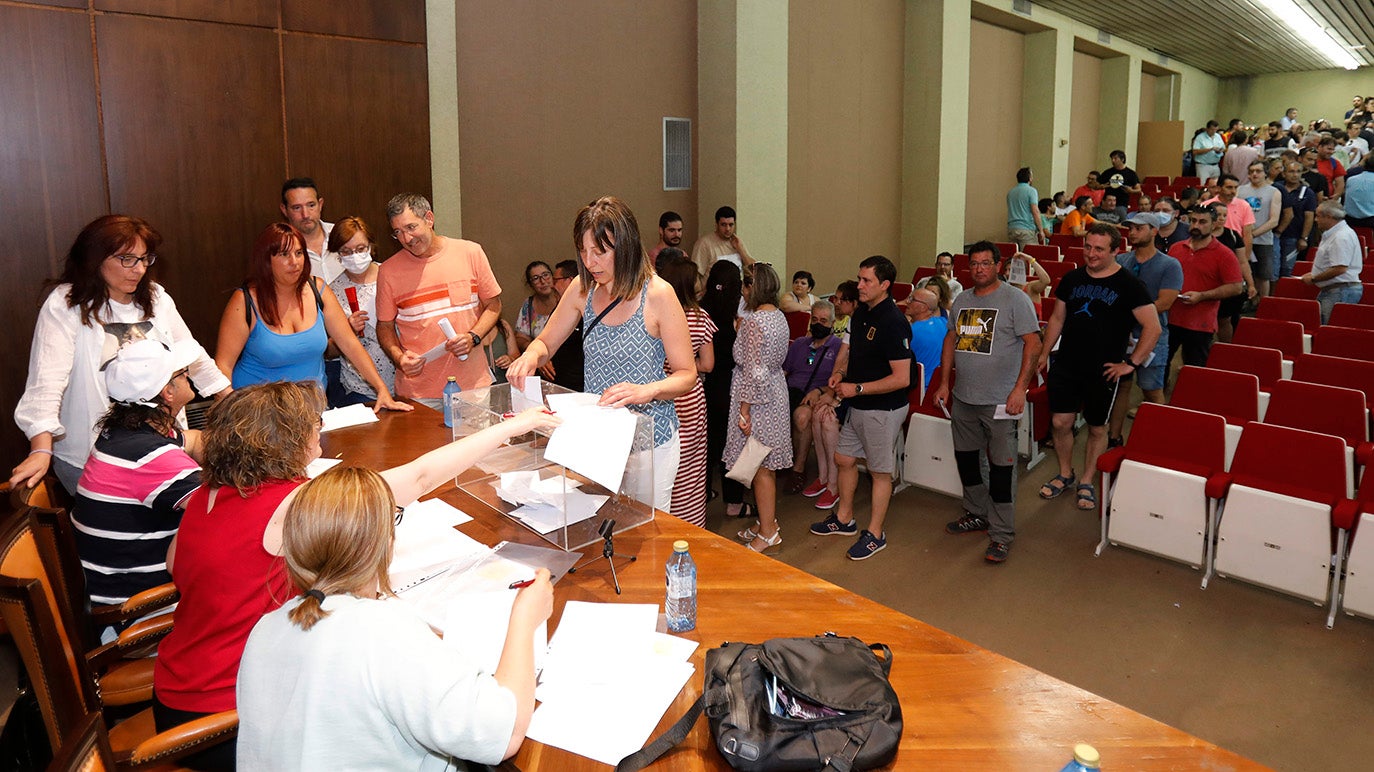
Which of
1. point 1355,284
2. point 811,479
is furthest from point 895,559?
point 1355,284

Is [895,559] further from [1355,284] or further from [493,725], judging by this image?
[1355,284]

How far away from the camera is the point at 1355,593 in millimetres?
3795

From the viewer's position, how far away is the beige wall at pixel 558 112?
658cm

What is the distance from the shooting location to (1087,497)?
5254mm

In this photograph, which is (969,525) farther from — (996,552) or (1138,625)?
(1138,625)

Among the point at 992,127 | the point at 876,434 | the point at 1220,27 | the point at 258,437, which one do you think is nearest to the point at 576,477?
the point at 258,437

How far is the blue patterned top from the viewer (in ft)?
9.65

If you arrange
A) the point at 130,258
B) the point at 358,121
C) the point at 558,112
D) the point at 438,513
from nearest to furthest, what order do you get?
the point at 438,513
the point at 130,258
the point at 358,121
the point at 558,112

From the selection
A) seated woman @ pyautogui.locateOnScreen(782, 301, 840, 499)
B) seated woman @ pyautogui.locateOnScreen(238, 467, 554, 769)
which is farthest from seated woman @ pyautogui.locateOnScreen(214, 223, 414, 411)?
seated woman @ pyautogui.locateOnScreen(782, 301, 840, 499)

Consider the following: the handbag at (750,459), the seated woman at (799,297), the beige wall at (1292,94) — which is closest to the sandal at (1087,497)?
the handbag at (750,459)

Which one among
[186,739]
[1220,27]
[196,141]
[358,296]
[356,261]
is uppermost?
[1220,27]

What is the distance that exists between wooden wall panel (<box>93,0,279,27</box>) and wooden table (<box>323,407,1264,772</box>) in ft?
12.4

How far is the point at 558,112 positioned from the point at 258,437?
5.65 meters

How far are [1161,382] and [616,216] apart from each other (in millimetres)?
4547
